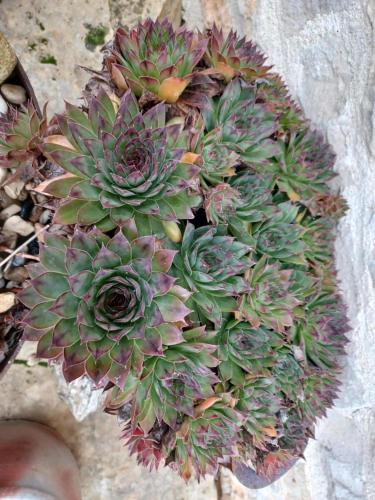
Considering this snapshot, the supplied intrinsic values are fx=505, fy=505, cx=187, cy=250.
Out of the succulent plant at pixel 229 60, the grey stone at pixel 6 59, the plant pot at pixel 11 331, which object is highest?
the succulent plant at pixel 229 60

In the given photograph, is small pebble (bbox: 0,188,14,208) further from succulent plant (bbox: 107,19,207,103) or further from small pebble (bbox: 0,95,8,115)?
succulent plant (bbox: 107,19,207,103)

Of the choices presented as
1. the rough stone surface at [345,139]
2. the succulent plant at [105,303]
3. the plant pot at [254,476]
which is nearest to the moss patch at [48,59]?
the rough stone surface at [345,139]

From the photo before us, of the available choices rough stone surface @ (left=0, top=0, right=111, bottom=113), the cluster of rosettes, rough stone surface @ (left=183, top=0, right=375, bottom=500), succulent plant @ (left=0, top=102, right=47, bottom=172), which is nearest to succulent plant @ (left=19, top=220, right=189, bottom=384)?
the cluster of rosettes

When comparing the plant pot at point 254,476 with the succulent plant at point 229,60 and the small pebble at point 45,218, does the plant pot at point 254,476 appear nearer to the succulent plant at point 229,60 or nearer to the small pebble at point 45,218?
the small pebble at point 45,218

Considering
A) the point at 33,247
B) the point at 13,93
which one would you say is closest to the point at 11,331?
the point at 33,247

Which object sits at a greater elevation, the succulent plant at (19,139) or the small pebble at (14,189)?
the succulent plant at (19,139)

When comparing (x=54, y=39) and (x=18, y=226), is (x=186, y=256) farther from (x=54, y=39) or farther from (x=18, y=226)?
(x=54, y=39)

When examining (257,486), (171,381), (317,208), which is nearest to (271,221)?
(317,208)
